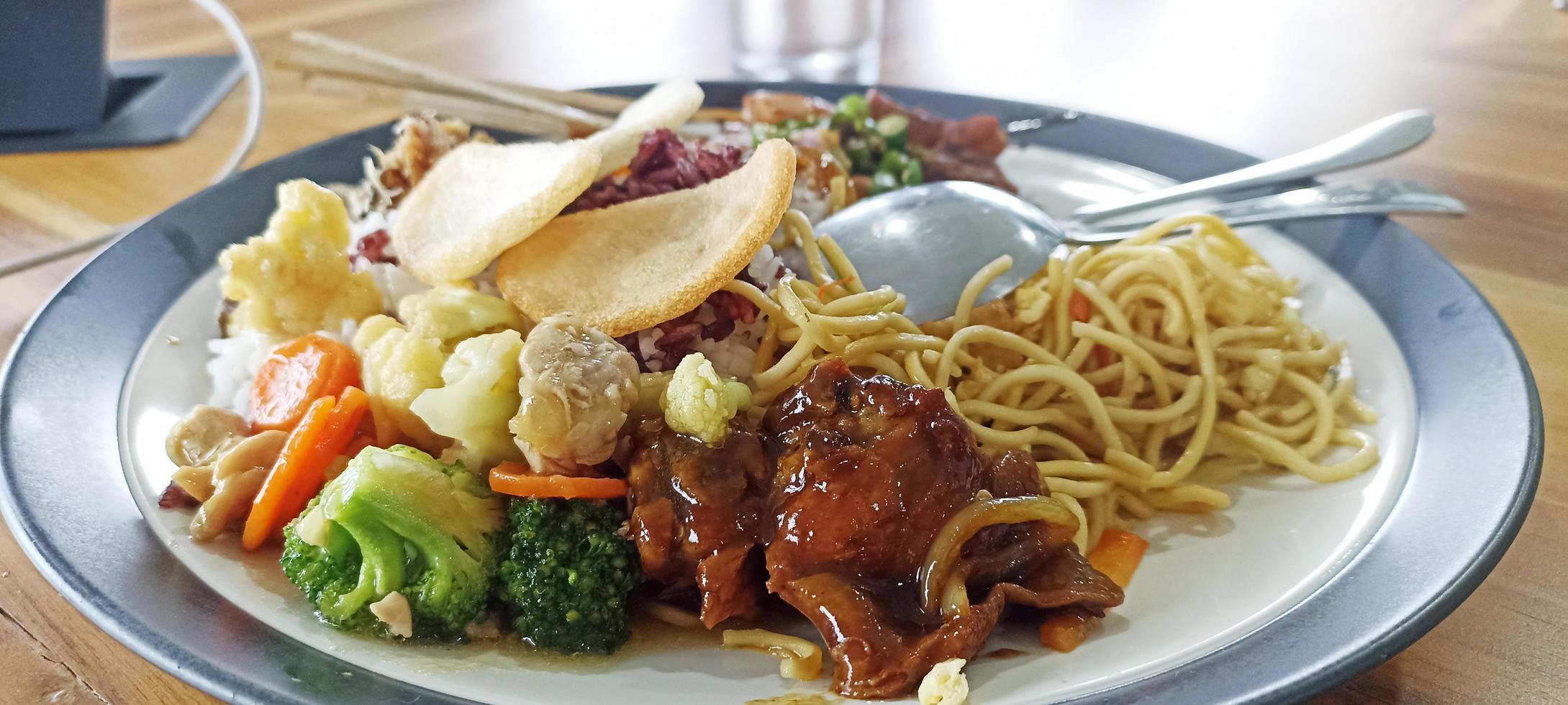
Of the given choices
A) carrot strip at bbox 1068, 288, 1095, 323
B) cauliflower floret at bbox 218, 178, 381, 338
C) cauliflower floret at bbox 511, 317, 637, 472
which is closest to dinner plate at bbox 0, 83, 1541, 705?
cauliflower floret at bbox 218, 178, 381, 338

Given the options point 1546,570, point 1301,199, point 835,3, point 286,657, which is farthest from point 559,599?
point 835,3

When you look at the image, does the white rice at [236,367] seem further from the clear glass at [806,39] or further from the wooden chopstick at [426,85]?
the clear glass at [806,39]

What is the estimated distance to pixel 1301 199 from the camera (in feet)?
9.80

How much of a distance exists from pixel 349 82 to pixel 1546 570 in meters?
3.49

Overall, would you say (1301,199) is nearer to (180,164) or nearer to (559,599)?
(559,599)

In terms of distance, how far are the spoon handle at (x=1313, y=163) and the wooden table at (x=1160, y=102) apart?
0.49m

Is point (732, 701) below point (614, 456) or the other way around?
below

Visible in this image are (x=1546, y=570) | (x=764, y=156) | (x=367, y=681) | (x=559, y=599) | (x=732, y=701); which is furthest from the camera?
(x=764, y=156)

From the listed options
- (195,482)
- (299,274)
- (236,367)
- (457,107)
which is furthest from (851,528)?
(457,107)

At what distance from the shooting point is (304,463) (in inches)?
83.1

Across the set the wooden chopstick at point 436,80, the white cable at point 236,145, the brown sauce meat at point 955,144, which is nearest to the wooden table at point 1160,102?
the white cable at point 236,145

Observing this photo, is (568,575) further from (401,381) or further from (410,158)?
(410,158)

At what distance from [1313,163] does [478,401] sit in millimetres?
2575

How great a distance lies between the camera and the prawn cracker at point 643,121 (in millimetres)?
2812
